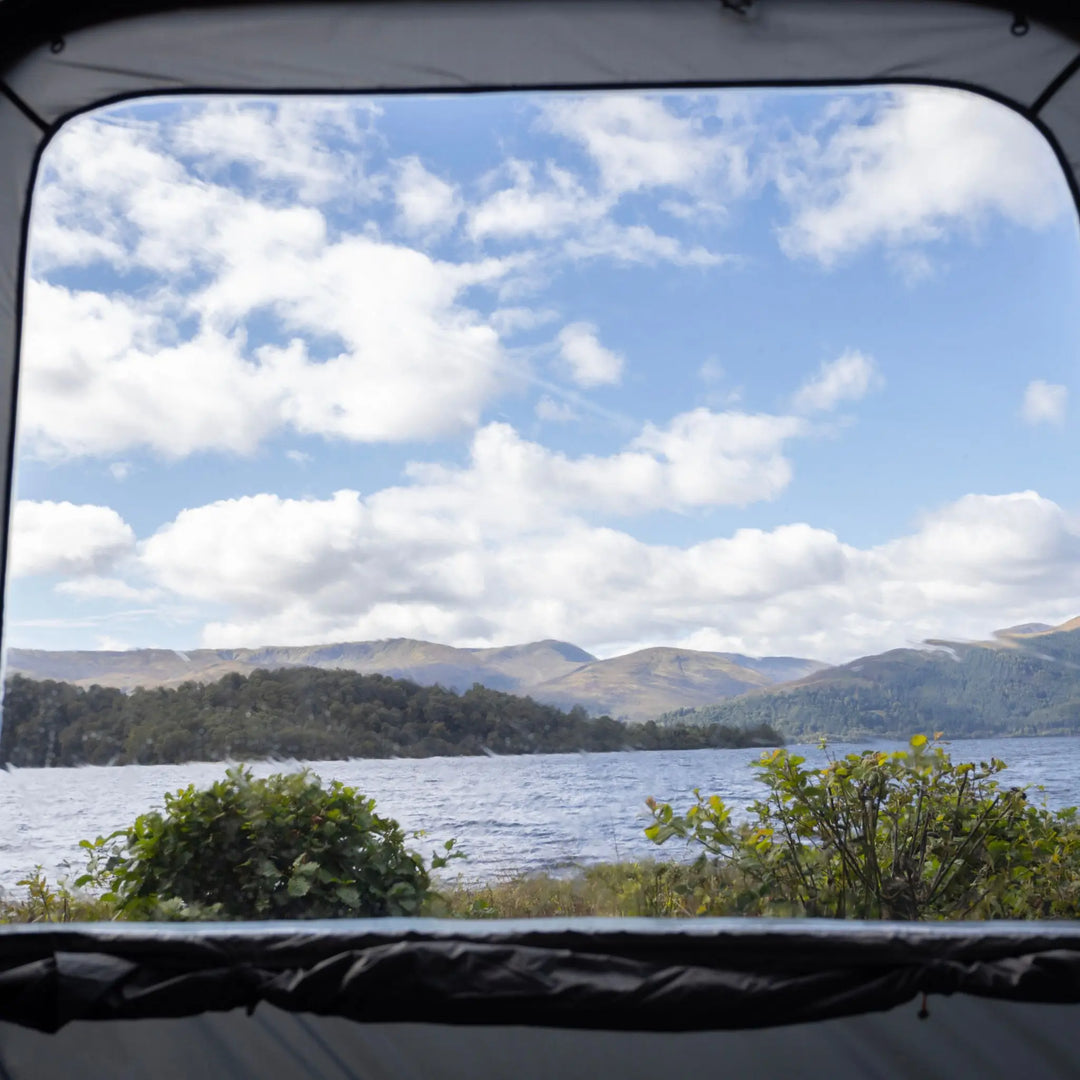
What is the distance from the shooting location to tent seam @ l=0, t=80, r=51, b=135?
65.7 inches

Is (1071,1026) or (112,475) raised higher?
(112,475)

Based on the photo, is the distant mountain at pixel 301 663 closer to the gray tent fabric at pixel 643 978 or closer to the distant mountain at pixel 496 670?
the distant mountain at pixel 496 670

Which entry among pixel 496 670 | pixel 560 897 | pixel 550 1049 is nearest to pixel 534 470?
pixel 496 670

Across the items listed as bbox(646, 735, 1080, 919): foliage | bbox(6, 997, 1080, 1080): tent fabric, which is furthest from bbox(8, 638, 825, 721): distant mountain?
bbox(646, 735, 1080, 919): foliage

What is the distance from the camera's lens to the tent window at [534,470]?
2.48 meters

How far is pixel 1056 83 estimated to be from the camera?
62.7 inches

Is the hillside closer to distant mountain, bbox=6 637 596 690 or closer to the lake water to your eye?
the lake water

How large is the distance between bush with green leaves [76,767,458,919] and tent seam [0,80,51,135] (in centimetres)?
131

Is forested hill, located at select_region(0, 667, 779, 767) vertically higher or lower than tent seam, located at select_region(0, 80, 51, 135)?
lower

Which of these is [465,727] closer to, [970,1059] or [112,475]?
[970,1059]

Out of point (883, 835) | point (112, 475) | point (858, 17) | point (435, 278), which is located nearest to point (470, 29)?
point (858, 17)

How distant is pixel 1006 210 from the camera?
5562 millimetres

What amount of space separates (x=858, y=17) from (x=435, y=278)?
26.0ft

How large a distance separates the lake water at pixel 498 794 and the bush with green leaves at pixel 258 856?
59 millimetres
